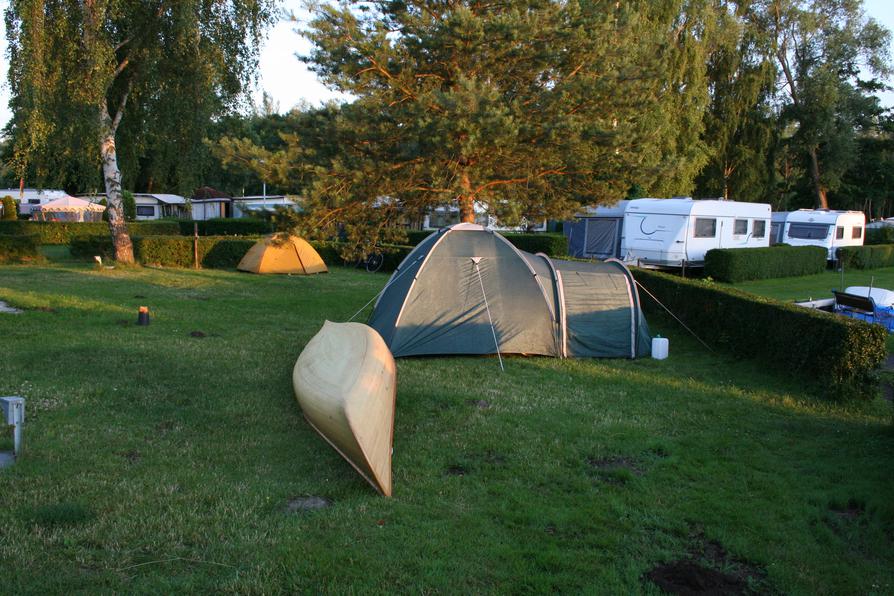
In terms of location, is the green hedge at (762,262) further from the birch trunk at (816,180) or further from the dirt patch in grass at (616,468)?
the dirt patch in grass at (616,468)

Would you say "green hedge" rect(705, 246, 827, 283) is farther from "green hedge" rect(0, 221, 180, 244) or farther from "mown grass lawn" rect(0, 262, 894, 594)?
"green hedge" rect(0, 221, 180, 244)

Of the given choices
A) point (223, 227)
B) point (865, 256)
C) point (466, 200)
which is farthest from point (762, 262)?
point (223, 227)

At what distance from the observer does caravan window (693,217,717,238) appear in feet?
Answer: 69.8

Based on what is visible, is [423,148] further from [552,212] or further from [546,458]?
[546,458]

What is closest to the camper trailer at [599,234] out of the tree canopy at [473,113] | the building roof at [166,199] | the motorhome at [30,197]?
the tree canopy at [473,113]

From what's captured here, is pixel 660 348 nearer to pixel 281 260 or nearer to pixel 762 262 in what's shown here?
pixel 281 260

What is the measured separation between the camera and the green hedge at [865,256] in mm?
25766

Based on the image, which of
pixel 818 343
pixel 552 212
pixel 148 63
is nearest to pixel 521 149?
pixel 552 212

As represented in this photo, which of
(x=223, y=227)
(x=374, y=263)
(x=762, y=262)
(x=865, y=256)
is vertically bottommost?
(x=374, y=263)

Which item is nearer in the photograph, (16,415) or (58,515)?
(58,515)

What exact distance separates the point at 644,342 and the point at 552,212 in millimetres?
5029

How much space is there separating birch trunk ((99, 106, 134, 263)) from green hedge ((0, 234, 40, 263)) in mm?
3138

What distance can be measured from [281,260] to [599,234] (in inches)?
395

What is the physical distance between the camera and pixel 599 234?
23.5 metres
